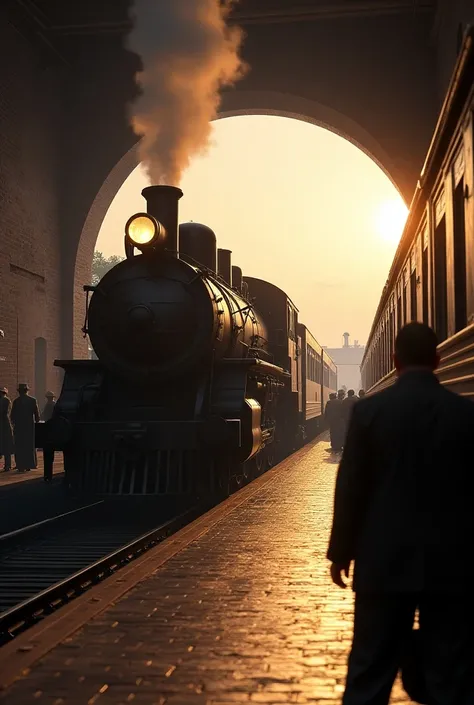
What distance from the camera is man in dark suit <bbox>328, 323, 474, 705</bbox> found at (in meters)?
2.70

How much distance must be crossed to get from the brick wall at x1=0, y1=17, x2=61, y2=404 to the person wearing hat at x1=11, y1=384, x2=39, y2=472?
11.5ft

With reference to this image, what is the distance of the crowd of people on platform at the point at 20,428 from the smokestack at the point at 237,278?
4198 mm

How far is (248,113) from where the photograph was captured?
2348 centimetres

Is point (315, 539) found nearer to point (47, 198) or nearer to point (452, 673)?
point (452, 673)

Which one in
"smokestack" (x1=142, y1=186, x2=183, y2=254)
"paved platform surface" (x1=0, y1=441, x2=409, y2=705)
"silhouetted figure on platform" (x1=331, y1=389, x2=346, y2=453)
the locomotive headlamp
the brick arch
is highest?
the brick arch

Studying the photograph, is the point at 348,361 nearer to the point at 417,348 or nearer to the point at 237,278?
the point at 237,278

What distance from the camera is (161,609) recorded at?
496 cm

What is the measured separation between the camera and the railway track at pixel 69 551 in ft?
18.8

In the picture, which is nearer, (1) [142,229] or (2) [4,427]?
(1) [142,229]

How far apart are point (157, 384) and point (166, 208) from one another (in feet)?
7.05

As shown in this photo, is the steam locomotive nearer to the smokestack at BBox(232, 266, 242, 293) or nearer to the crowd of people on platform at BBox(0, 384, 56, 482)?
the smokestack at BBox(232, 266, 242, 293)

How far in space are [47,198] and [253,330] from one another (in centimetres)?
1065

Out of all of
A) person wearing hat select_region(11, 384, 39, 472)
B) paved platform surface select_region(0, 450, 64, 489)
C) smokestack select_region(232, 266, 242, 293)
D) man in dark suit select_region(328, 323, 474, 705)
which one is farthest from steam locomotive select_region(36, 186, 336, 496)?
man in dark suit select_region(328, 323, 474, 705)

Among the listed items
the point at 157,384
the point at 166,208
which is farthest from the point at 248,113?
the point at 157,384
